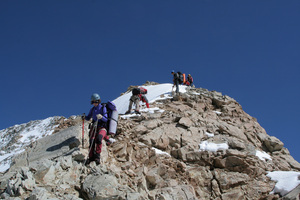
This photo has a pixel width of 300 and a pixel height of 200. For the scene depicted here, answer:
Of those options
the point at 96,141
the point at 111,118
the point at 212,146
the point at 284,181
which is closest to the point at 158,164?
the point at 111,118

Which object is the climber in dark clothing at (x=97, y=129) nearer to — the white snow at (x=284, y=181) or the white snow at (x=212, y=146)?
the white snow at (x=212, y=146)

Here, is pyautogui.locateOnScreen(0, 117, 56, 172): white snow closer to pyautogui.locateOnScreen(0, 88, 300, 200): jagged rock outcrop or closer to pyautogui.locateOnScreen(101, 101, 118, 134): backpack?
pyautogui.locateOnScreen(0, 88, 300, 200): jagged rock outcrop

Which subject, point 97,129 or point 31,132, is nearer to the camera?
point 97,129

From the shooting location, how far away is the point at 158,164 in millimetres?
10273

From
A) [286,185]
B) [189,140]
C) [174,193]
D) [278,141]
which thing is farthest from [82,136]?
[278,141]

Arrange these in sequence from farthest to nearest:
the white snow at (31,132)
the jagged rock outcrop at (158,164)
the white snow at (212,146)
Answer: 1. the white snow at (31,132)
2. the white snow at (212,146)
3. the jagged rock outcrop at (158,164)

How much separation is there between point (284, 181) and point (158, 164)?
5.69 metres

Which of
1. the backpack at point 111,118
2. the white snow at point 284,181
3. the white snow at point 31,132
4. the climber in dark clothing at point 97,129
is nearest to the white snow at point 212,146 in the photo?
the white snow at point 284,181

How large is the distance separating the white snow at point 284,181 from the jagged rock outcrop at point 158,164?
1.01ft

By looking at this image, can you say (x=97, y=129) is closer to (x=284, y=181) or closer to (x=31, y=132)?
(x=284, y=181)

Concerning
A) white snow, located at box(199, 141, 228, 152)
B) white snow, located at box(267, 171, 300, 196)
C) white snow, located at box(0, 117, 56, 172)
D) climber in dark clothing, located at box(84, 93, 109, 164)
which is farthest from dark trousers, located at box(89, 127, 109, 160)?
white snow, located at box(0, 117, 56, 172)

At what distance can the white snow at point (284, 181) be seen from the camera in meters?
9.98

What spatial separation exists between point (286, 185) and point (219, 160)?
2.93 m

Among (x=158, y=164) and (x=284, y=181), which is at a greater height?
(x=158, y=164)
